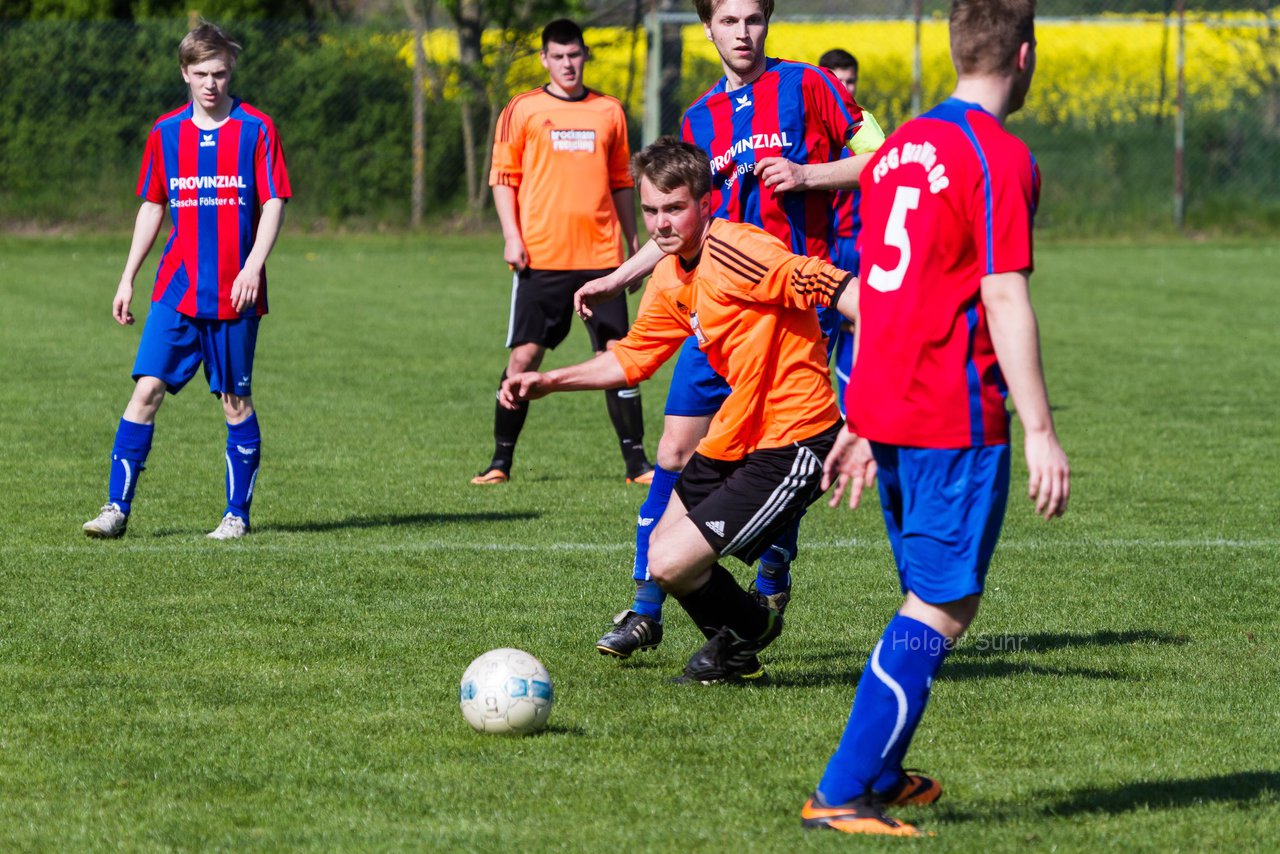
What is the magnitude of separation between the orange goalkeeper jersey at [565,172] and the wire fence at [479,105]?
1374 cm

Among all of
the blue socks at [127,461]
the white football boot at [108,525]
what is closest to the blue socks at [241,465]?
the blue socks at [127,461]

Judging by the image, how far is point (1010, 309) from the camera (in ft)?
11.9

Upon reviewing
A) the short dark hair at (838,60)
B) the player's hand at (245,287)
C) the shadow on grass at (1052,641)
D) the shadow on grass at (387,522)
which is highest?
the short dark hair at (838,60)

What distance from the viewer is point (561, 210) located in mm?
9430

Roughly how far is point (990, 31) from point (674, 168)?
1441mm

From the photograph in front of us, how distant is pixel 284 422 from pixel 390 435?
2.54 feet

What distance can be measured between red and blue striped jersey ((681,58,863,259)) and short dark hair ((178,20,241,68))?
2153 mm

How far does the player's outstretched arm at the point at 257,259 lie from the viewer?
Answer: 721 cm

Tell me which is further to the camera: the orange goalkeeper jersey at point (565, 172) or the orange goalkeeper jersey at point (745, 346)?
the orange goalkeeper jersey at point (565, 172)

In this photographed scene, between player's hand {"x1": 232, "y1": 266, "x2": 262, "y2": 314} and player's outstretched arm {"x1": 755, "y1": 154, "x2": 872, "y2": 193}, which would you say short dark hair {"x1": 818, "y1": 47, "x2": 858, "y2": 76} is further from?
player's outstretched arm {"x1": 755, "y1": 154, "x2": 872, "y2": 193}

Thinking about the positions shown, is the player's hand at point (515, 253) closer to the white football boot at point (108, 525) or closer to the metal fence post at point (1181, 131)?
the white football boot at point (108, 525)

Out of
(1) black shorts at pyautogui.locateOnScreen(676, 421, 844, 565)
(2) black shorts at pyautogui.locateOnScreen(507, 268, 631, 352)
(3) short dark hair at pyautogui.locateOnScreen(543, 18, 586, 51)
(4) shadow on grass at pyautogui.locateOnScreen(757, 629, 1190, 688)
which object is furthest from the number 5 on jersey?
(3) short dark hair at pyautogui.locateOnScreen(543, 18, 586, 51)

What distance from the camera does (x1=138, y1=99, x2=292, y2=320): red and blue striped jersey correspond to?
7.32m

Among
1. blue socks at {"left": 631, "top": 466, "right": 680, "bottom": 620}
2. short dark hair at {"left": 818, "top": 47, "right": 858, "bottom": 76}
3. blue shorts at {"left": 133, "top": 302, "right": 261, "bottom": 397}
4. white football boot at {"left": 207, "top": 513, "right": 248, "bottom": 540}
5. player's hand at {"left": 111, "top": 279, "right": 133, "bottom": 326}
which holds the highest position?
short dark hair at {"left": 818, "top": 47, "right": 858, "bottom": 76}
